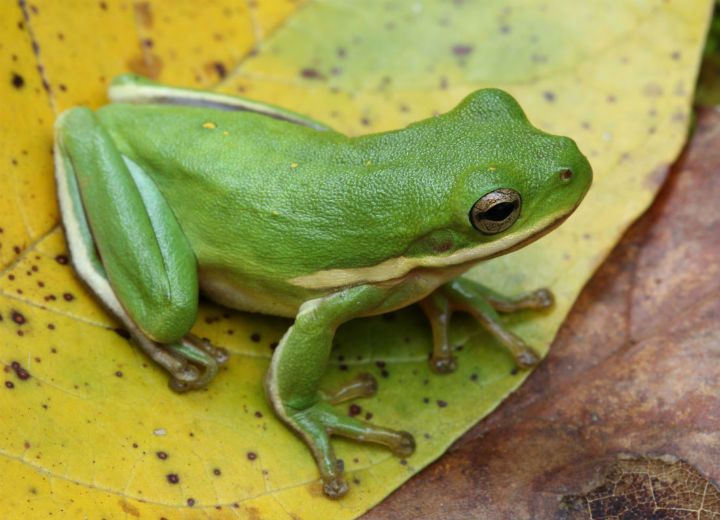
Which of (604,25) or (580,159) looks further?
(604,25)

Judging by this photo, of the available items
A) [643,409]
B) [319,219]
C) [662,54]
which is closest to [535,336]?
[643,409]

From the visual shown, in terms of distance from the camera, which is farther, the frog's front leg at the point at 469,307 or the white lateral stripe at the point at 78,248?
the frog's front leg at the point at 469,307

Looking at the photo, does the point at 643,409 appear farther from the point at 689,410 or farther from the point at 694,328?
the point at 694,328

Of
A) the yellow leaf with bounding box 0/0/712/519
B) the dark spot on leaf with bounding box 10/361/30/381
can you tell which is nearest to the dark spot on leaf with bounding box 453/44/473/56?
the yellow leaf with bounding box 0/0/712/519

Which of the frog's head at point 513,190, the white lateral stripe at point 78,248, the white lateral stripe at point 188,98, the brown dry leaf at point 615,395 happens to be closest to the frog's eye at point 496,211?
the frog's head at point 513,190

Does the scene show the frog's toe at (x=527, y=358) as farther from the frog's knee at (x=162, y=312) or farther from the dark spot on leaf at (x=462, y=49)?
the dark spot on leaf at (x=462, y=49)

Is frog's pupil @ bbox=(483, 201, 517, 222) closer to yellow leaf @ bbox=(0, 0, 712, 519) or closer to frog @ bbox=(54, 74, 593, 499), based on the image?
frog @ bbox=(54, 74, 593, 499)
